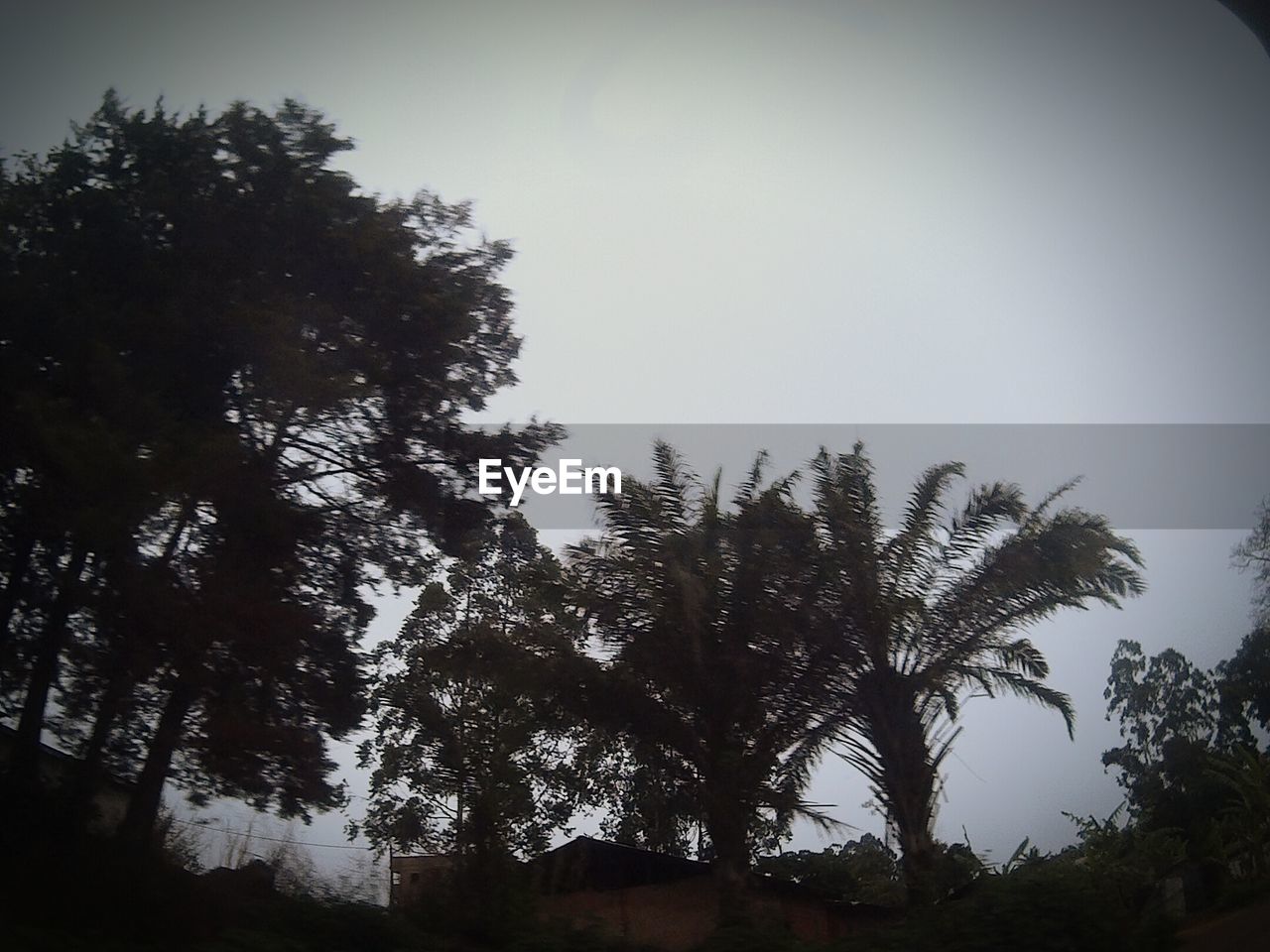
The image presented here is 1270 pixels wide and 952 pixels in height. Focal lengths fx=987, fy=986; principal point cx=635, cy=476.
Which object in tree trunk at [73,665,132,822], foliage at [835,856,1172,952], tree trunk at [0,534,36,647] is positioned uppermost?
tree trunk at [0,534,36,647]

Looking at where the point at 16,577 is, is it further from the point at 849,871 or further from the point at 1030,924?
the point at 849,871

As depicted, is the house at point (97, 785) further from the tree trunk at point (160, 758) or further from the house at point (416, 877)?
the house at point (416, 877)

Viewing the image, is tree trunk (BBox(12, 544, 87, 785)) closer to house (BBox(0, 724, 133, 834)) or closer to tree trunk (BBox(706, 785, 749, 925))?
house (BBox(0, 724, 133, 834))

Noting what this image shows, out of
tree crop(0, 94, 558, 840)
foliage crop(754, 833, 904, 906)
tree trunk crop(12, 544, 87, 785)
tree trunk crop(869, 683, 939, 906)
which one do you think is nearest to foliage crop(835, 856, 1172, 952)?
tree trunk crop(869, 683, 939, 906)

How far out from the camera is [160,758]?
1087 centimetres

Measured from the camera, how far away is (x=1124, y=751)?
65.6ft

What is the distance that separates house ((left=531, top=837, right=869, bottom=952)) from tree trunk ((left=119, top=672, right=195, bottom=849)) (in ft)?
14.4

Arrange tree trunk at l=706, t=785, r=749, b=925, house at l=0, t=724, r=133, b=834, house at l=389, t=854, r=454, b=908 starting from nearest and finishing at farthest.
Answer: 1. house at l=0, t=724, r=133, b=834
2. house at l=389, t=854, r=454, b=908
3. tree trunk at l=706, t=785, r=749, b=925

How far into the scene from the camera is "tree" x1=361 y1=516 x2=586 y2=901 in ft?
43.6

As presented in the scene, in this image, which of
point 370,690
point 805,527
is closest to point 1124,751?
point 805,527

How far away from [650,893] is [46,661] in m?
8.47

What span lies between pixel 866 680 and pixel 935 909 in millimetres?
4448

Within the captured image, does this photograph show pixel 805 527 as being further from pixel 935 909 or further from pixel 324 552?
pixel 324 552

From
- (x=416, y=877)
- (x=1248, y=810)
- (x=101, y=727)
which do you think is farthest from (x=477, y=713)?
(x=1248, y=810)
